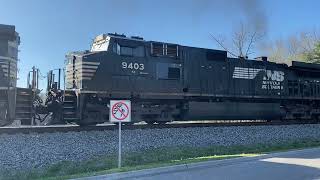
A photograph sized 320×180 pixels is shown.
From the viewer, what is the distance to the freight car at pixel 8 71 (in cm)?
1210

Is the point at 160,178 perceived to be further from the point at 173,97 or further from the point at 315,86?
the point at 315,86

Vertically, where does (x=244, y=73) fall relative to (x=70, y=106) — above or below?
above

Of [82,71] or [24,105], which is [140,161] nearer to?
[24,105]

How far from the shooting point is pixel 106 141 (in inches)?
479

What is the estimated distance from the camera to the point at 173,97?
16312mm

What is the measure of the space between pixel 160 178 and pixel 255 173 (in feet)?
7.72

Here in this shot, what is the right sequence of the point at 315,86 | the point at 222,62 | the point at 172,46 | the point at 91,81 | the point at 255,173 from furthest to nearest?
the point at 315,86, the point at 222,62, the point at 172,46, the point at 91,81, the point at 255,173

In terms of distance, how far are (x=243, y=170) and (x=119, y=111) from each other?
341 centimetres

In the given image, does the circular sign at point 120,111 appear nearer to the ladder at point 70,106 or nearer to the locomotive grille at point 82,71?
the ladder at point 70,106

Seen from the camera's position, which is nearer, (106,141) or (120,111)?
(120,111)

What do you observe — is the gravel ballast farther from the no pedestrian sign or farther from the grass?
the no pedestrian sign

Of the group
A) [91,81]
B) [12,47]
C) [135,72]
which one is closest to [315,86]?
[135,72]

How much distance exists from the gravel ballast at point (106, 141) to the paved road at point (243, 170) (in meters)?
2.75

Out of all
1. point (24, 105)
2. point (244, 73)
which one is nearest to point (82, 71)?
point (24, 105)
